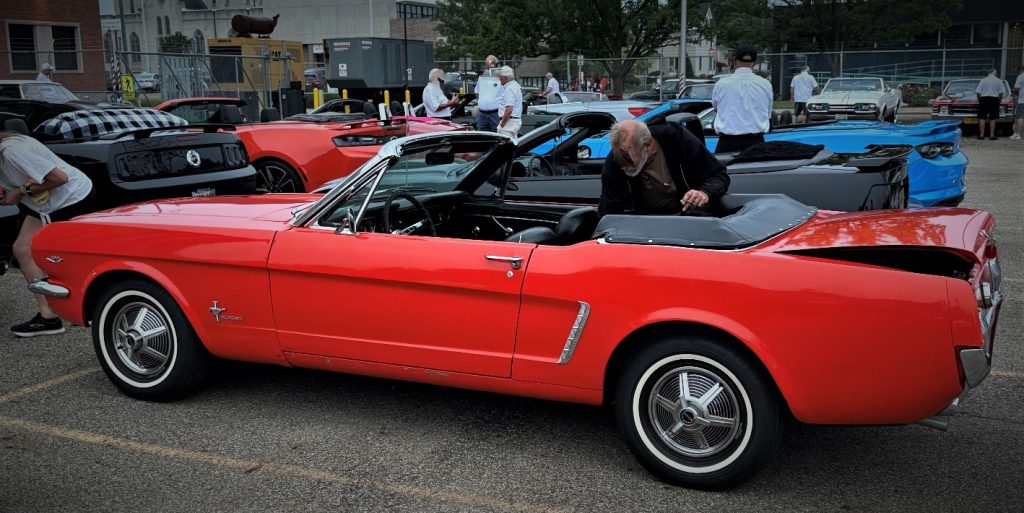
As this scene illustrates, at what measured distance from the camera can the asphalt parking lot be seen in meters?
3.62

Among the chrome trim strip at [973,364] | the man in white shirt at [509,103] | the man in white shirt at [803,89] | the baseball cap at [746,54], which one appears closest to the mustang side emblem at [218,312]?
the chrome trim strip at [973,364]

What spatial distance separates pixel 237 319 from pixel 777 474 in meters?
2.69

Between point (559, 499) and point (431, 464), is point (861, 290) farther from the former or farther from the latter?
point (431, 464)

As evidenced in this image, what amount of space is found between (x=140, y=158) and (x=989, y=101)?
67.5 ft

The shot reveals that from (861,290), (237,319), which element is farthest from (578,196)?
(861,290)

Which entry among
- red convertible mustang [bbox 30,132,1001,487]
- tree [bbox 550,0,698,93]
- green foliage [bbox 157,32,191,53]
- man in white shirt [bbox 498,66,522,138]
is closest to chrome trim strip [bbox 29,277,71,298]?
red convertible mustang [bbox 30,132,1001,487]

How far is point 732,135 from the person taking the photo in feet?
28.4

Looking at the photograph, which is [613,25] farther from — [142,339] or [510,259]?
[510,259]

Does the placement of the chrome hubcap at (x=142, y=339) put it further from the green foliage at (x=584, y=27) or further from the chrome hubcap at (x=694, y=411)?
the green foliage at (x=584, y=27)

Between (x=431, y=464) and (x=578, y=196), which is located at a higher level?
(x=578, y=196)

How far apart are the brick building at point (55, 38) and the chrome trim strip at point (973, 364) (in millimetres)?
33939

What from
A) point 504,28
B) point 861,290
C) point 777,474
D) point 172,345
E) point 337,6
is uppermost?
point 337,6

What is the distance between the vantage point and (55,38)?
35.6 m

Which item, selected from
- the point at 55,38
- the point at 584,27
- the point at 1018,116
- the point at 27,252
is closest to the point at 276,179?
the point at 27,252
